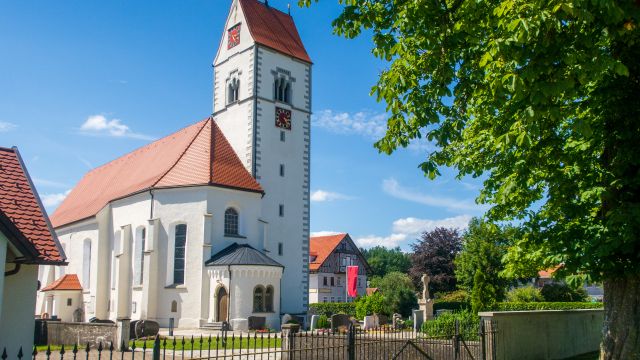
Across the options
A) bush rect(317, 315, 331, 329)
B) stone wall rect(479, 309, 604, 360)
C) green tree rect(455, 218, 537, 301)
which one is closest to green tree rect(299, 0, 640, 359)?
stone wall rect(479, 309, 604, 360)

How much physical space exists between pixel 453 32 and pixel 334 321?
1845 centimetres

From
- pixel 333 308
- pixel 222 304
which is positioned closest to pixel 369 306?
pixel 222 304

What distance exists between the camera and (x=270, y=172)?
1393 inches

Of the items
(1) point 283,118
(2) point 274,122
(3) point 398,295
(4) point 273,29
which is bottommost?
(3) point 398,295

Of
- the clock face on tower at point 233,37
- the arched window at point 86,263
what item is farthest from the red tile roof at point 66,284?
the clock face on tower at point 233,37

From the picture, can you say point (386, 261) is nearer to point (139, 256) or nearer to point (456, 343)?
point (139, 256)

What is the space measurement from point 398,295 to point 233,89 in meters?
20.1

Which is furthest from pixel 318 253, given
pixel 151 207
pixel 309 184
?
pixel 151 207

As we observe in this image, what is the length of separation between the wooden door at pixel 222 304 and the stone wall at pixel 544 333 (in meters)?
16.9

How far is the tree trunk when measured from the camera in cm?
1020

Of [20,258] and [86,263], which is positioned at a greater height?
[86,263]

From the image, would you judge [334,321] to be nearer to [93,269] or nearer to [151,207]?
[151,207]

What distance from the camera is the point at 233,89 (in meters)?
38.2

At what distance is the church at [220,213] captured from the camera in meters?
31.1
